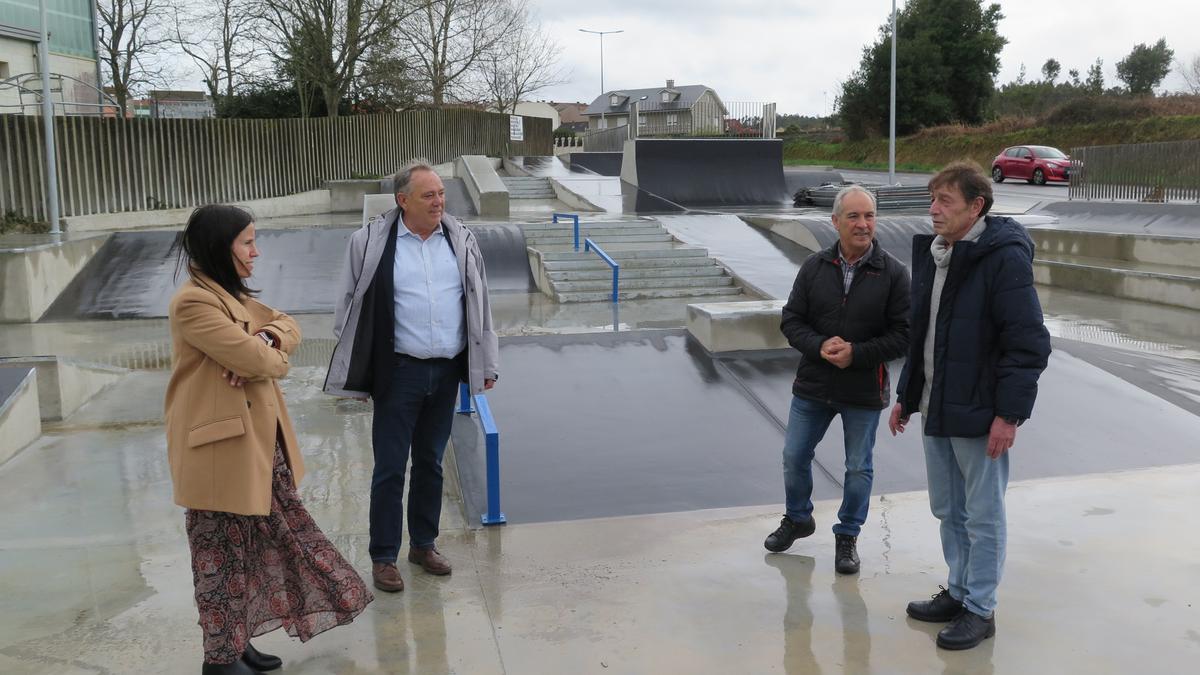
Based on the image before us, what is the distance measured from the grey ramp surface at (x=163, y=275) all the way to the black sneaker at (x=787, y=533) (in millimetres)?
A: 9769

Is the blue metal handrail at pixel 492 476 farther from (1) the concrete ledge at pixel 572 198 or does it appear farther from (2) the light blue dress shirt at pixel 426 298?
(1) the concrete ledge at pixel 572 198

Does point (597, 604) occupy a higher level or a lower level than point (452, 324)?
lower

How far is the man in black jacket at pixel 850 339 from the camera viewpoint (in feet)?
14.2

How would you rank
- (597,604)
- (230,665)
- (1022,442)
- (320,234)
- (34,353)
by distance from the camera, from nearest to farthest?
1. (230,665)
2. (597,604)
3. (1022,442)
4. (34,353)
5. (320,234)

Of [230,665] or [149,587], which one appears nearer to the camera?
[230,665]

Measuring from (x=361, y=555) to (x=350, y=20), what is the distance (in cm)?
2599

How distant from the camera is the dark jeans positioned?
4.17 metres

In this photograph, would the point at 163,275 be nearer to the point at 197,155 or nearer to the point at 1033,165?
the point at 197,155

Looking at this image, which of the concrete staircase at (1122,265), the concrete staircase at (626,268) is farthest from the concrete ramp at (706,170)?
the concrete staircase at (1122,265)

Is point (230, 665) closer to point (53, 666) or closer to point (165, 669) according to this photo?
point (165, 669)

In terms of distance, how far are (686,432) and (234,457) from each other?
386 centimetres

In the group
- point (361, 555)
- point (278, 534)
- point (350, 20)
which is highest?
point (350, 20)

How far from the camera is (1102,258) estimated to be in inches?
642

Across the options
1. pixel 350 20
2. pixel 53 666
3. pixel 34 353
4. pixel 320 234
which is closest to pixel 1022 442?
pixel 53 666
